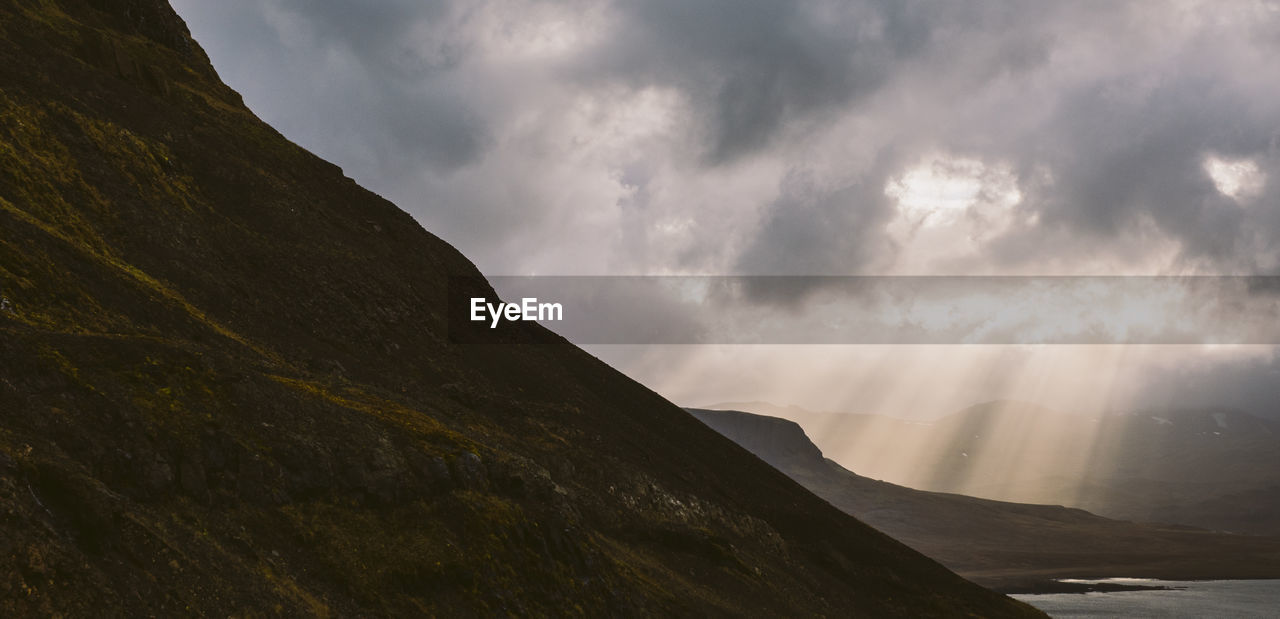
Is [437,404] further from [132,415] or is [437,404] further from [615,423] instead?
[132,415]

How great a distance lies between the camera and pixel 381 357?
207ft

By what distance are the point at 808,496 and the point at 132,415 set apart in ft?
231

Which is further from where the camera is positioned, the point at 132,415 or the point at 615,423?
the point at 615,423

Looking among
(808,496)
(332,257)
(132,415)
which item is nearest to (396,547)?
(132,415)

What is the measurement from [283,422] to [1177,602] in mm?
153307

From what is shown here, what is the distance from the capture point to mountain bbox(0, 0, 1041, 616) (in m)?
24.1

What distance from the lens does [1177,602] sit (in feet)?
441

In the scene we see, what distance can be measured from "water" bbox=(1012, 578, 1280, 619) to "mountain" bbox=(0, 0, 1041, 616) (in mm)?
55717

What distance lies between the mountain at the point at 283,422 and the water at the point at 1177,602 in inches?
2194

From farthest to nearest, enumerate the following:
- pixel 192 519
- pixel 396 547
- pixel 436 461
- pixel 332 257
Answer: pixel 332 257 < pixel 436 461 < pixel 396 547 < pixel 192 519

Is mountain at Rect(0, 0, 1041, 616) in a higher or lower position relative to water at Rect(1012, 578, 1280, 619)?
lower

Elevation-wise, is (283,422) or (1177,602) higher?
(1177,602)

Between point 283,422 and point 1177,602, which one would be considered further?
point 1177,602

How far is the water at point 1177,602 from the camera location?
382 ft
